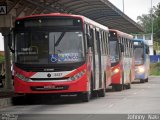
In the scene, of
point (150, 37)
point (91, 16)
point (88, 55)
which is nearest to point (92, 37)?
point (88, 55)

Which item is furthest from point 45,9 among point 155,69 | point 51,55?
point 155,69

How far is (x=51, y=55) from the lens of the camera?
72.1ft

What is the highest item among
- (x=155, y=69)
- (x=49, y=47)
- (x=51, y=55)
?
(x=49, y=47)

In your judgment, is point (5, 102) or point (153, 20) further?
point (153, 20)

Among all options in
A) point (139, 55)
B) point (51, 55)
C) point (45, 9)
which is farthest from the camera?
point (139, 55)

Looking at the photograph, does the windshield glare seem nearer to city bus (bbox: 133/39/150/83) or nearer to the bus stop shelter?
city bus (bbox: 133/39/150/83)

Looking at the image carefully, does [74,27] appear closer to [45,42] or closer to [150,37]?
[45,42]

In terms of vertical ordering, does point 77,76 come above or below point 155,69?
above

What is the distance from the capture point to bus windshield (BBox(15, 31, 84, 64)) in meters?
22.0

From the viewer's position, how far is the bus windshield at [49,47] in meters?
22.0

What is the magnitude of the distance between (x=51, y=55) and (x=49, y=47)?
289 millimetres

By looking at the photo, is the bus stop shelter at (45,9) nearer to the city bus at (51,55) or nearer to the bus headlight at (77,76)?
the city bus at (51,55)

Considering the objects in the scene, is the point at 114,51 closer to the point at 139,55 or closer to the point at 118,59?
the point at 118,59

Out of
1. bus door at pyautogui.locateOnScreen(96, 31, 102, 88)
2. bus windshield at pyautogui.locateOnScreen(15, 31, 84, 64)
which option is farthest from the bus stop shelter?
bus windshield at pyautogui.locateOnScreen(15, 31, 84, 64)
